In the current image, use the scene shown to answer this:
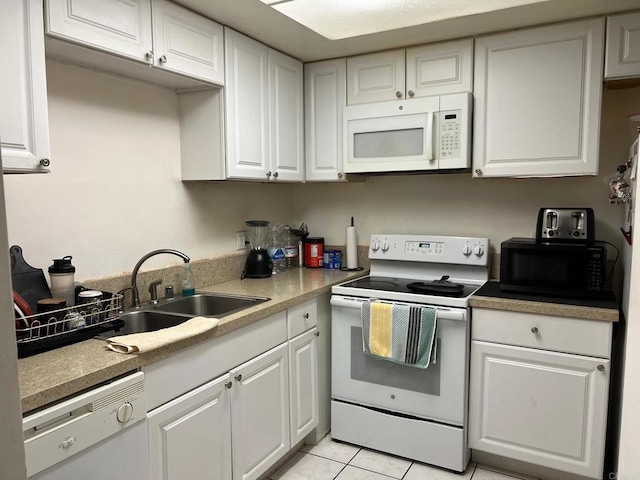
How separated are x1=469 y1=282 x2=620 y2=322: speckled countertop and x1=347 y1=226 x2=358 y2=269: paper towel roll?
0.87 meters

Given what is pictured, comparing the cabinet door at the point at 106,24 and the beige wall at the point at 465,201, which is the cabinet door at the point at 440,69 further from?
the cabinet door at the point at 106,24

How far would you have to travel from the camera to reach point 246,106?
8.11 feet

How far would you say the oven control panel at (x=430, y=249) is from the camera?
8.82ft

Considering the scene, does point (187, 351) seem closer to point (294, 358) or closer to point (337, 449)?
point (294, 358)

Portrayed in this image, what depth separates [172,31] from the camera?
2.00 meters

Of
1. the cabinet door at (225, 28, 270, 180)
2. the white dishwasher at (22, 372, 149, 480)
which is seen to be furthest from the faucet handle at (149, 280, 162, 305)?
the white dishwasher at (22, 372, 149, 480)

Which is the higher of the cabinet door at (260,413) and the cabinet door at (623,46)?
the cabinet door at (623,46)

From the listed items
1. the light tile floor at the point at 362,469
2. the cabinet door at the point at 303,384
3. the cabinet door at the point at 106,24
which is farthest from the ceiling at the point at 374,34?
the light tile floor at the point at 362,469

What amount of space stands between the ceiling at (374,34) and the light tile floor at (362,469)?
217cm

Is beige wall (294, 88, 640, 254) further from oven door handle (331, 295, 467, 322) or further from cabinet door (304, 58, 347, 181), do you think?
oven door handle (331, 295, 467, 322)

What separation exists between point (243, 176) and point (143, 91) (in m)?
0.61

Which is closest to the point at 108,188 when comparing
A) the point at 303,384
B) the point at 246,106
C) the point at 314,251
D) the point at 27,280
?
the point at 27,280

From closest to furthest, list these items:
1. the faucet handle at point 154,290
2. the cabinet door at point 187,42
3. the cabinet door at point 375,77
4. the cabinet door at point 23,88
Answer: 1. the cabinet door at point 23,88
2. the cabinet door at point 187,42
3. the faucet handle at point 154,290
4. the cabinet door at point 375,77

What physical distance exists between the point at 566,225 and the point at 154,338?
1953 mm
